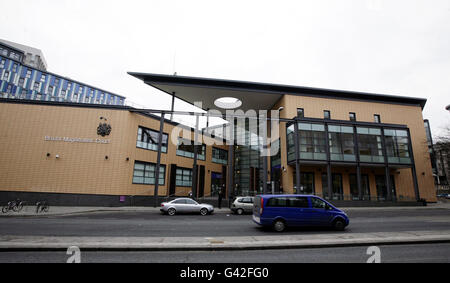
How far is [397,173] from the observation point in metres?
29.0

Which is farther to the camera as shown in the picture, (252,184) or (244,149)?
(244,149)

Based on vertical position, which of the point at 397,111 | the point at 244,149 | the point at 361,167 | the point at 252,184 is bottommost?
the point at 252,184

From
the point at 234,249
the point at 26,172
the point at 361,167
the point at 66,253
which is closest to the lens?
the point at 66,253

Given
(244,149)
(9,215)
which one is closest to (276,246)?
(9,215)

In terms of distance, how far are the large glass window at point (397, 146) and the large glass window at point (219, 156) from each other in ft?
78.1

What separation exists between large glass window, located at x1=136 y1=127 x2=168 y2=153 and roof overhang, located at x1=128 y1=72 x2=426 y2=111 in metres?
7.58

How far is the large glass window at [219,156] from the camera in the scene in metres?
34.6

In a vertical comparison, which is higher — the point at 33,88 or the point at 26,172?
the point at 33,88

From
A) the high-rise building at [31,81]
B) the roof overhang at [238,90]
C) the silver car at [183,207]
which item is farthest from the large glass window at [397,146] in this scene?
the high-rise building at [31,81]

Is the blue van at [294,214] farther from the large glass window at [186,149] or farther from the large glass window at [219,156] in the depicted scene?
the large glass window at [219,156]

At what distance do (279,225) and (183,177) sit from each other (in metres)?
21.1

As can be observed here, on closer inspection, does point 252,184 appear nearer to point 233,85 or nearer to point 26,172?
point 233,85

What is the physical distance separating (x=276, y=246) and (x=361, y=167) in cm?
2770
